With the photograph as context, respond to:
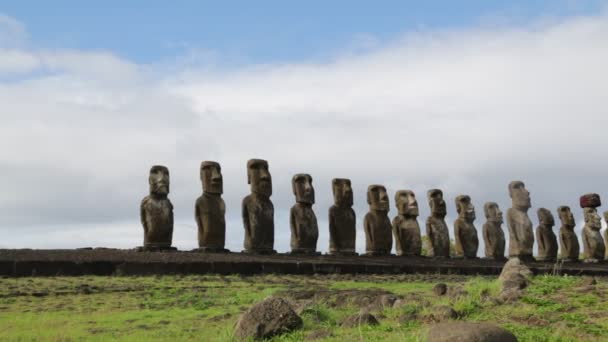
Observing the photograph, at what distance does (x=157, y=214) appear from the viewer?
674 inches

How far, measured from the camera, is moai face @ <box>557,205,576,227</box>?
27547 mm

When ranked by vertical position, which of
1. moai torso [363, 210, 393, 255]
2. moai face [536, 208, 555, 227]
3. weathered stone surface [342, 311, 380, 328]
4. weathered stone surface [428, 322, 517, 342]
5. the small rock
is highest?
moai face [536, 208, 555, 227]

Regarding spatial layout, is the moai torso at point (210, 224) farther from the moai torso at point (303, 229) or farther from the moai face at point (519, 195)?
the moai face at point (519, 195)

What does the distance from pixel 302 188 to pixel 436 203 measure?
5.36 metres

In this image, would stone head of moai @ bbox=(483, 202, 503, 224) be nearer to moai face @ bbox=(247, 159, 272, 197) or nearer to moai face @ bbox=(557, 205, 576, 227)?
moai face @ bbox=(557, 205, 576, 227)

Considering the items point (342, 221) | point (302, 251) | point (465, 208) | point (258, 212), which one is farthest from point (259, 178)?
point (465, 208)

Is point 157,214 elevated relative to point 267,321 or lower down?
elevated

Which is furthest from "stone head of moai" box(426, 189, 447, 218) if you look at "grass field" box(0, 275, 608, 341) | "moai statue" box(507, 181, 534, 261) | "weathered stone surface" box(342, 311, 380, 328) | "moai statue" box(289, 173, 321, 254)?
"weathered stone surface" box(342, 311, 380, 328)

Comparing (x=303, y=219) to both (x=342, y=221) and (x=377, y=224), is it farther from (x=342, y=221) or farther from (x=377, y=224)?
(x=377, y=224)

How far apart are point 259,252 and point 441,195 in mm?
→ 7235

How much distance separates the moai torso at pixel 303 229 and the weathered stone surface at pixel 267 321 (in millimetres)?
11746

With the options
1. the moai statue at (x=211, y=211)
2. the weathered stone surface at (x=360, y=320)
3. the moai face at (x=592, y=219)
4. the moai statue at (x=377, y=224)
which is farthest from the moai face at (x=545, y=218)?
the weathered stone surface at (x=360, y=320)

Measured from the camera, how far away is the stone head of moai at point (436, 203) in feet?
77.4

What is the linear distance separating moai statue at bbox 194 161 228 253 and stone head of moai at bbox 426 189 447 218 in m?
7.47
